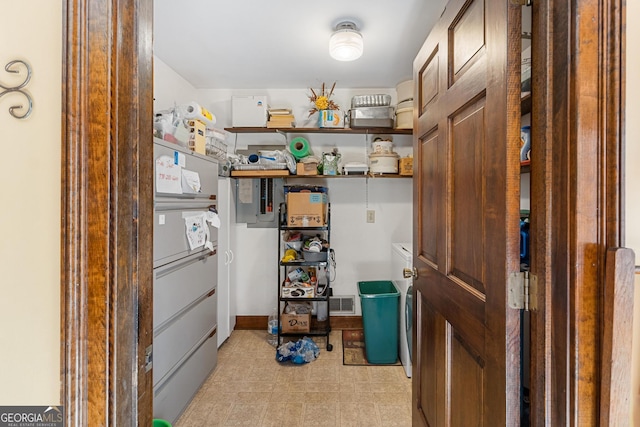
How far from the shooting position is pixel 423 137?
138 centimetres

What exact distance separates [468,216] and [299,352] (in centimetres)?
208

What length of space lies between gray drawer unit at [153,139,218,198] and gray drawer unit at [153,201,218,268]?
0.07 metres

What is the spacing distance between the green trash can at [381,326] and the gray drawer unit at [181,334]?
122cm

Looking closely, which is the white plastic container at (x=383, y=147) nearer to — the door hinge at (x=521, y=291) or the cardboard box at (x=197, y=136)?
the cardboard box at (x=197, y=136)

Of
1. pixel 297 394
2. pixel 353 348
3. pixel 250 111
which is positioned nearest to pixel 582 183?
pixel 297 394

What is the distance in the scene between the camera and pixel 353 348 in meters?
2.75

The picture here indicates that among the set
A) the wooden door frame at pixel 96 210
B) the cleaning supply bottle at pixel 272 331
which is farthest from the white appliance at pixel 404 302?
the wooden door frame at pixel 96 210

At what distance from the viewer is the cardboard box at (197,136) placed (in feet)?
6.59

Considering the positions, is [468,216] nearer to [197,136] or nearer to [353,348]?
[197,136]

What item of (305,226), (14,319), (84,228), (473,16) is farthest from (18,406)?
(305,226)

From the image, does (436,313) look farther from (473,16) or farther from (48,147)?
(48,147)

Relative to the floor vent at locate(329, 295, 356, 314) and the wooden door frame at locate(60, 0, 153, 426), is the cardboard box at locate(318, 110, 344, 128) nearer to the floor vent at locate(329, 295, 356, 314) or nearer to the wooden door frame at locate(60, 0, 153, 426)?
the floor vent at locate(329, 295, 356, 314)

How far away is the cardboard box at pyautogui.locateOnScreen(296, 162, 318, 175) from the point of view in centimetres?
277

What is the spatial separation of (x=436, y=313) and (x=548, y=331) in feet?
1.83
